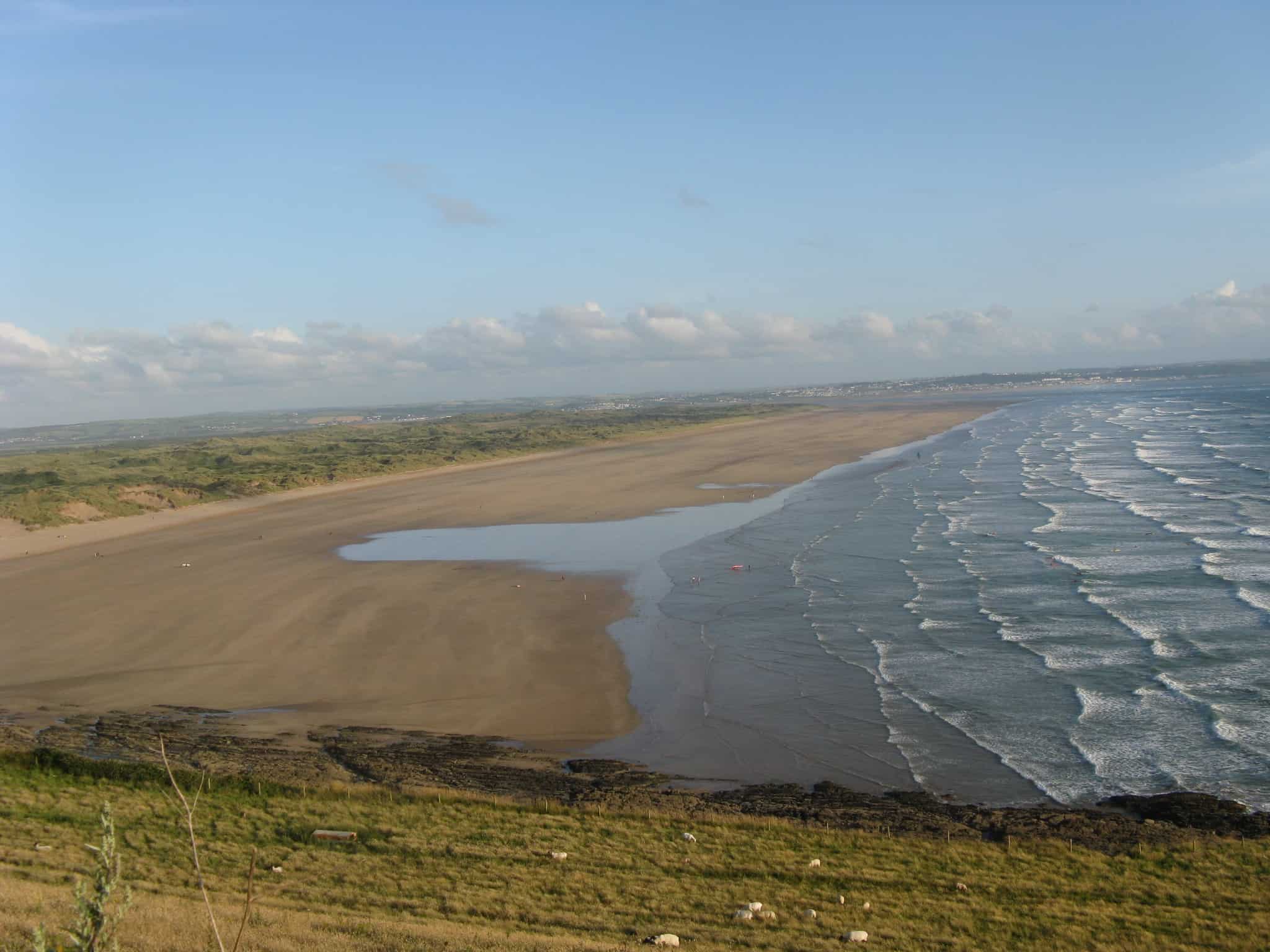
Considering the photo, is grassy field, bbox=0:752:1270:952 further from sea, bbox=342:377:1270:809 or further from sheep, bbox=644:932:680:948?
sea, bbox=342:377:1270:809

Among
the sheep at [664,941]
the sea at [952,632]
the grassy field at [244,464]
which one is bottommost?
the sea at [952,632]

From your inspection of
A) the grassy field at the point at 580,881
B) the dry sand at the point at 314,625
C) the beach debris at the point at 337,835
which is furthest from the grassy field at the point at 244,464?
the beach debris at the point at 337,835

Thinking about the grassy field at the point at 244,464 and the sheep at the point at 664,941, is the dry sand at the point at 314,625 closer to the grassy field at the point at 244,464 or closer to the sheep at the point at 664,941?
the grassy field at the point at 244,464

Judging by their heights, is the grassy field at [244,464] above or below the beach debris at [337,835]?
above

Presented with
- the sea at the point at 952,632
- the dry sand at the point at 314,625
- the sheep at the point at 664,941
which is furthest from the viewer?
the dry sand at the point at 314,625

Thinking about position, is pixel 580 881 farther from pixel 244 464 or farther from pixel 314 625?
pixel 244 464

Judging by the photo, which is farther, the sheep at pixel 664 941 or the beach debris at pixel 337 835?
the beach debris at pixel 337 835

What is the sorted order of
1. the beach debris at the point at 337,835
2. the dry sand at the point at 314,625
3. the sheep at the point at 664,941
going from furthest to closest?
1. the dry sand at the point at 314,625
2. the beach debris at the point at 337,835
3. the sheep at the point at 664,941
